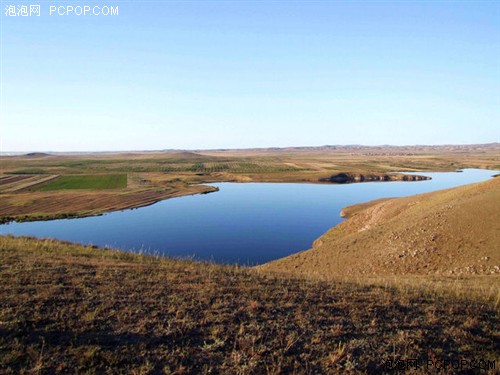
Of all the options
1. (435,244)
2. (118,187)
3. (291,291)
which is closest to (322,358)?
(291,291)

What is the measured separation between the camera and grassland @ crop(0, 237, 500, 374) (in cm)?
623

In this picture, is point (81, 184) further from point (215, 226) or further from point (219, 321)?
point (219, 321)

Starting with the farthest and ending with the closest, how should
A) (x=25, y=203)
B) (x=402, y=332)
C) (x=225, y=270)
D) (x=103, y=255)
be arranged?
(x=25, y=203)
(x=103, y=255)
(x=225, y=270)
(x=402, y=332)

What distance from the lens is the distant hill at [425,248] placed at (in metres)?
20.3

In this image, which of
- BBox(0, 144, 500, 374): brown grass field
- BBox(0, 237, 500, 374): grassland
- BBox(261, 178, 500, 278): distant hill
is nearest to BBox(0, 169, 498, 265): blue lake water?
BBox(261, 178, 500, 278): distant hill

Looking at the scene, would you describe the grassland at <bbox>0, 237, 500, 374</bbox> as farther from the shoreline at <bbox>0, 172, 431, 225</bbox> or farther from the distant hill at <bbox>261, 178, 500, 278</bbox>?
the shoreline at <bbox>0, 172, 431, 225</bbox>

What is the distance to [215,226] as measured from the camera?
5078 centimetres

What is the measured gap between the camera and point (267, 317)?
319 inches

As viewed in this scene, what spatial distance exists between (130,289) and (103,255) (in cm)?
669

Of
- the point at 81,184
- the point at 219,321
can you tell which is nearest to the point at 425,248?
the point at 219,321

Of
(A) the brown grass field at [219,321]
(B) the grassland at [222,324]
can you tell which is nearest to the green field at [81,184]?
(A) the brown grass field at [219,321]

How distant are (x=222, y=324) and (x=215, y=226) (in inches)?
1711

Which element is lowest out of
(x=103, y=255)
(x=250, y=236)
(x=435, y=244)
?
(x=250, y=236)

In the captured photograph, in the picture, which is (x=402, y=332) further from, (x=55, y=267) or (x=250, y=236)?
(x=250, y=236)
